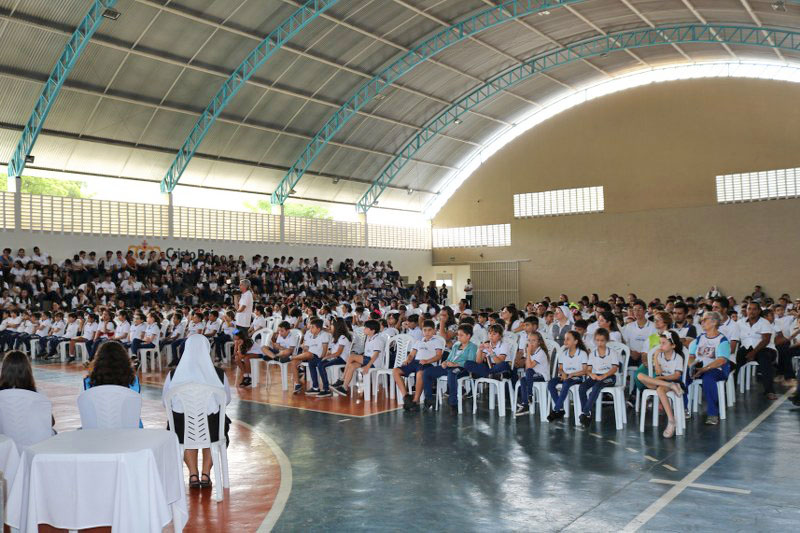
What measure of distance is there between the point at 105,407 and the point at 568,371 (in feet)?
18.4

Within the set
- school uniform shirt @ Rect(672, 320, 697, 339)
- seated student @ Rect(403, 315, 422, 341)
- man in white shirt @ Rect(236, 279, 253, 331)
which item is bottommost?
school uniform shirt @ Rect(672, 320, 697, 339)

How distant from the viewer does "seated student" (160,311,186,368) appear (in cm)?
1590

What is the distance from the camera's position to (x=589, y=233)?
30.7 meters

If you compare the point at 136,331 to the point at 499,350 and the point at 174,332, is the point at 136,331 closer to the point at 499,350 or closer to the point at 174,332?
the point at 174,332

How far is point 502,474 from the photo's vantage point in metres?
6.14

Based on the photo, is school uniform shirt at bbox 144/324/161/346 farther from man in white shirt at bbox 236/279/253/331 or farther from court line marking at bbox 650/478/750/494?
court line marking at bbox 650/478/750/494

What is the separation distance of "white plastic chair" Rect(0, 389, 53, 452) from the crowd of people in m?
1.27

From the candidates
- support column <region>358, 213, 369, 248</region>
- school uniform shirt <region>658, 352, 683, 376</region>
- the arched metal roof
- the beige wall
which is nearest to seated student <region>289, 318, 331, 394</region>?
school uniform shirt <region>658, 352, 683, 376</region>

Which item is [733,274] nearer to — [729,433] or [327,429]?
[729,433]

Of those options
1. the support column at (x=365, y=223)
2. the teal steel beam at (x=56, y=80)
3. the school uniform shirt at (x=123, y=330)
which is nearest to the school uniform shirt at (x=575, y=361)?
the school uniform shirt at (x=123, y=330)

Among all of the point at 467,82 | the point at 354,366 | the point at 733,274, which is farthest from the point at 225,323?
the point at 733,274

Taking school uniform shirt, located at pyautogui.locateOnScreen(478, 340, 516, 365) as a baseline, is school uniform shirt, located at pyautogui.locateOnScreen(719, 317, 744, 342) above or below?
above

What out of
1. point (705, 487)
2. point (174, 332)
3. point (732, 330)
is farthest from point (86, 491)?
point (174, 332)

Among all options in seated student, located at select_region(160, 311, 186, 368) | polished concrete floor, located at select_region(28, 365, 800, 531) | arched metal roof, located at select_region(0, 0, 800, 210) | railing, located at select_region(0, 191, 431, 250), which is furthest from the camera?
railing, located at select_region(0, 191, 431, 250)
